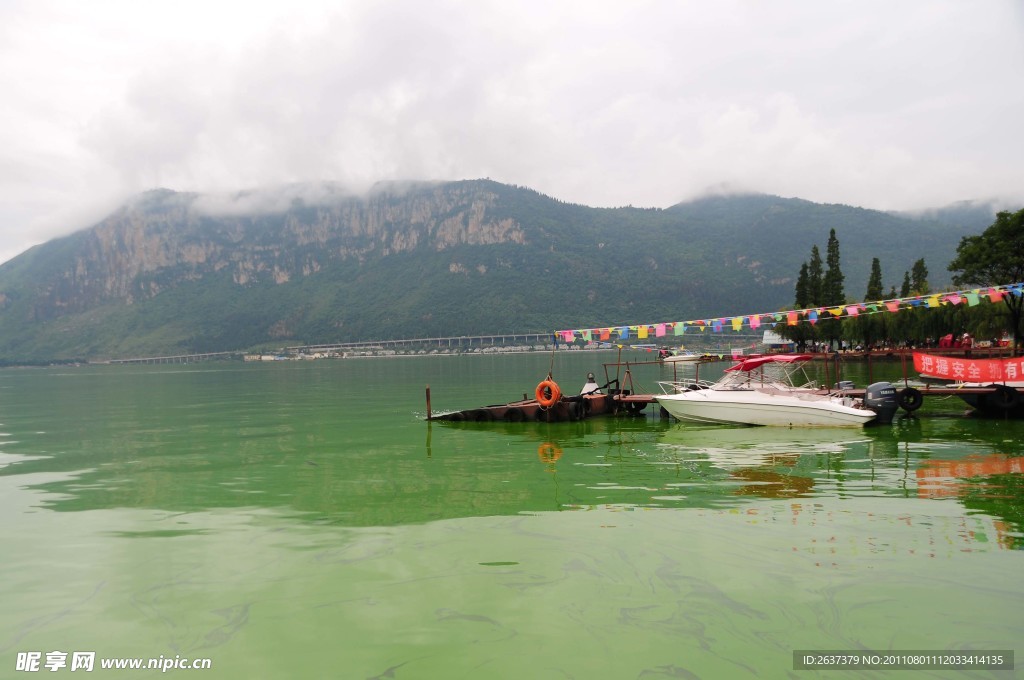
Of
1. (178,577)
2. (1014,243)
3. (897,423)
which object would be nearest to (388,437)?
(178,577)

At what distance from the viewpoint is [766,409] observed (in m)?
23.7

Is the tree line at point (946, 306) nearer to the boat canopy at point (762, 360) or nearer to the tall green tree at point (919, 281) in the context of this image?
the tall green tree at point (919, 281)

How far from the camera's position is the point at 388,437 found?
80.3 ft

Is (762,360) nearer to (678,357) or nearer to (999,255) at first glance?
(678,357)

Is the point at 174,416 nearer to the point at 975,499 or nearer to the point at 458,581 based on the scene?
the point at 458,581

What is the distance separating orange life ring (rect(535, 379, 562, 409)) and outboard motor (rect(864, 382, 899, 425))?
12.5 meters

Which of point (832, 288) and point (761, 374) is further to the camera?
point (832, 288)

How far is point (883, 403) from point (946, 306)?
139 ft

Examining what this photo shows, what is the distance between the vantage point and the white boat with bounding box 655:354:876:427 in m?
23.1

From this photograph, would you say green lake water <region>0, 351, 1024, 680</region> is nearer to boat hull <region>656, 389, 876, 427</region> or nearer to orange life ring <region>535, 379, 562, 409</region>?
boat hull <region>656, 389, 876, 427</region>

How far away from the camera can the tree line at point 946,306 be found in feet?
140

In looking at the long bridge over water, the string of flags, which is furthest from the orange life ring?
the long bridge over water

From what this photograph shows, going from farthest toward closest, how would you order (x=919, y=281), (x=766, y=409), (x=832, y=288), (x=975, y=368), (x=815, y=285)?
1. (x=815, y=285)
2. (x=832, y=288)
3. (x=919, y=281)
4. (x=975, y=368)
5. (x=766, y=409)

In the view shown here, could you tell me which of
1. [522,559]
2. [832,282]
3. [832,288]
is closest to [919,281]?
[832,288]
